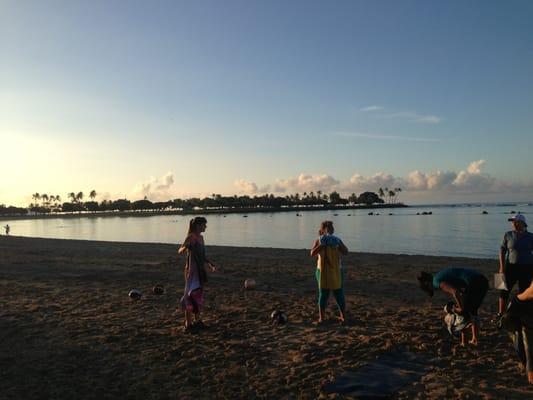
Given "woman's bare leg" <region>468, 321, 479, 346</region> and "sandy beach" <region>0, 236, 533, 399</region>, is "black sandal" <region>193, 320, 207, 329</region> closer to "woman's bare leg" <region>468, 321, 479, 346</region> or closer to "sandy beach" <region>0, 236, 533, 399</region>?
"sandy beach" <region>0, 236, 533, 399</region>

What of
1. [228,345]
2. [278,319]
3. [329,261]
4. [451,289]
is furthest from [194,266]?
[451,289]

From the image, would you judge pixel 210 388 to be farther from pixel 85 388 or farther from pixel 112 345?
pixel 112 345

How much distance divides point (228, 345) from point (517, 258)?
4353 mm

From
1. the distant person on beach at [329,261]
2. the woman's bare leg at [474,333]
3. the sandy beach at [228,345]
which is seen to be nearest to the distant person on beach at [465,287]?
the woman's bare leg at [474,333]

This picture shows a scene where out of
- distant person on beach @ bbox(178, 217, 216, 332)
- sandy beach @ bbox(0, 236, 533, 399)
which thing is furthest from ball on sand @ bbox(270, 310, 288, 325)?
distant person on beach @ bbox(178, 217, 216, 332)

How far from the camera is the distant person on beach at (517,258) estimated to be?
617cm

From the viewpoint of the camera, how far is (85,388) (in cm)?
461

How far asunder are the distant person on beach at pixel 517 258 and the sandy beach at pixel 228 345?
2.62 ft

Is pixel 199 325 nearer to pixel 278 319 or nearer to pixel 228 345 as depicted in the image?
pixel 228 345

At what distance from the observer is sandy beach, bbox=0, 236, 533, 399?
14.9 feet

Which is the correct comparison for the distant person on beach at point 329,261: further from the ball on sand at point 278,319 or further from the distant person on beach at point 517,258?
the distant person on beach at point 517,258

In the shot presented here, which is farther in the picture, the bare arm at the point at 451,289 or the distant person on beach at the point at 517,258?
the distant person on beach at the point at 517,258

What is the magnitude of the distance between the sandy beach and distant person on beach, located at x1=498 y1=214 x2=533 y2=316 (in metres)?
0.80

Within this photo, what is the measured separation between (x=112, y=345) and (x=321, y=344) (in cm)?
295
